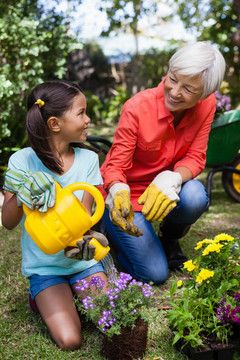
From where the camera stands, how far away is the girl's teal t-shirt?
171 cm

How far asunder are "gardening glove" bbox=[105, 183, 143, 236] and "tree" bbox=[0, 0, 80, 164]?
2.21 metres

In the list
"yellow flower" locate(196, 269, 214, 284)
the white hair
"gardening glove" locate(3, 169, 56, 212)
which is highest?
the white hair

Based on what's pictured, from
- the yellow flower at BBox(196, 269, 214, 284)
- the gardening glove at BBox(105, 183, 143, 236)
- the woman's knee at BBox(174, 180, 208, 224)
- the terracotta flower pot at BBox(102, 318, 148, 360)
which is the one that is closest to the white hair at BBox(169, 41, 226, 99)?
the woman's knee at BBox(174, 180, 208, 224)

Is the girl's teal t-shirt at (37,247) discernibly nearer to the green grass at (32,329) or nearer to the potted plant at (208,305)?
the green grass at (32,329)

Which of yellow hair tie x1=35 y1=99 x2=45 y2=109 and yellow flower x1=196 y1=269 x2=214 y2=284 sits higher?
yellow hair tie x1=35 y1=99 x2=45 y2=109

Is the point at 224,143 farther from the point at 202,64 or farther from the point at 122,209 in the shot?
the point at 122,209

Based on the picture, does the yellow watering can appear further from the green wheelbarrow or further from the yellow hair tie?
the green wheelbarrow

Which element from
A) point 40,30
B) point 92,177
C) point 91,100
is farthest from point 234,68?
point 92,177

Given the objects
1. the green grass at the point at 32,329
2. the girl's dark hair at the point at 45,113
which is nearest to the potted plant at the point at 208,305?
the green grass at the point at 32,329

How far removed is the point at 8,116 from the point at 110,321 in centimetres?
299

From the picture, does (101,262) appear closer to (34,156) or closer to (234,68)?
(34,156)

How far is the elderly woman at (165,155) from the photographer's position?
1.86m

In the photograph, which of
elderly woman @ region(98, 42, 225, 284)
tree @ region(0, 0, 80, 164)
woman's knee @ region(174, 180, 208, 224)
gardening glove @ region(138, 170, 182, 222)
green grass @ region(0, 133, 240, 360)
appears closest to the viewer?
green grass @ region(0, 133, 240, 360)

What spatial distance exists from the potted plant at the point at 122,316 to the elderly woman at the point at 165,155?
43 centimetres
